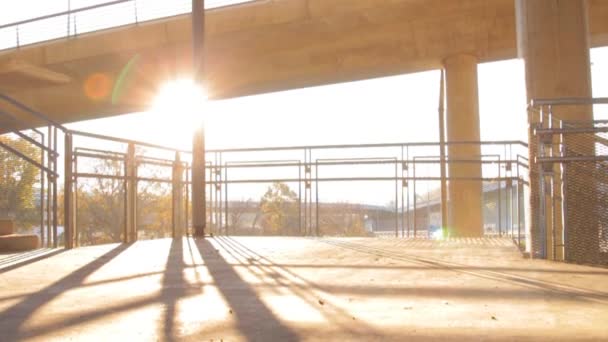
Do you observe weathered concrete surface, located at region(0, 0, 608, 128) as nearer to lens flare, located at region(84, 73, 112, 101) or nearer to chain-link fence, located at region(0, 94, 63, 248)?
lens flare, located at region(84, 73, 112, 101)

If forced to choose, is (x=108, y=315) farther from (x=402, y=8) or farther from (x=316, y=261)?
(x=402, y=8)

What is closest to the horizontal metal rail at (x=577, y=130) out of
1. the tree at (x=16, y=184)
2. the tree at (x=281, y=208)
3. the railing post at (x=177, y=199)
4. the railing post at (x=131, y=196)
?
the railing post at (x=131, y=196)

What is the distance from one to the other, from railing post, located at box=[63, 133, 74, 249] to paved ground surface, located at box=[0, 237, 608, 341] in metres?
1.34

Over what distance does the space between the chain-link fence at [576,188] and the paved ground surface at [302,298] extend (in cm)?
46

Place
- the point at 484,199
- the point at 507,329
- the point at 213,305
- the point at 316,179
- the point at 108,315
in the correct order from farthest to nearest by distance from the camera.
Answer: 1. the point at 484,199
2. the point at 316,179
3. the point at 213,305
4. the point at 108,315
5. the point at 507,329

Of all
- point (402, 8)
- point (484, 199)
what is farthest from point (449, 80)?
point (484, 199)

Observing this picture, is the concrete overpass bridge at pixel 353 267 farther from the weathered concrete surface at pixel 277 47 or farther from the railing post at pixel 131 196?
the weathered concrete surface at pixel 277 47

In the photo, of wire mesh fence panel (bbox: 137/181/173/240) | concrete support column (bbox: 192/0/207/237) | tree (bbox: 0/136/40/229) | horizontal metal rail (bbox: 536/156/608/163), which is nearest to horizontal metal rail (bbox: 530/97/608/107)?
horizontal metal rail (bbox: 536/156/608/163)

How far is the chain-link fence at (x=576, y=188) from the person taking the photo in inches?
226

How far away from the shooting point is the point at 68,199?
308 inches

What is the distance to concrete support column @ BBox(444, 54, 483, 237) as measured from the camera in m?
18.8

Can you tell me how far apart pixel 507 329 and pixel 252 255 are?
4.14 metres

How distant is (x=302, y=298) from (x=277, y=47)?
59.7 feet

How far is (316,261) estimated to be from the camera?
5984mm
